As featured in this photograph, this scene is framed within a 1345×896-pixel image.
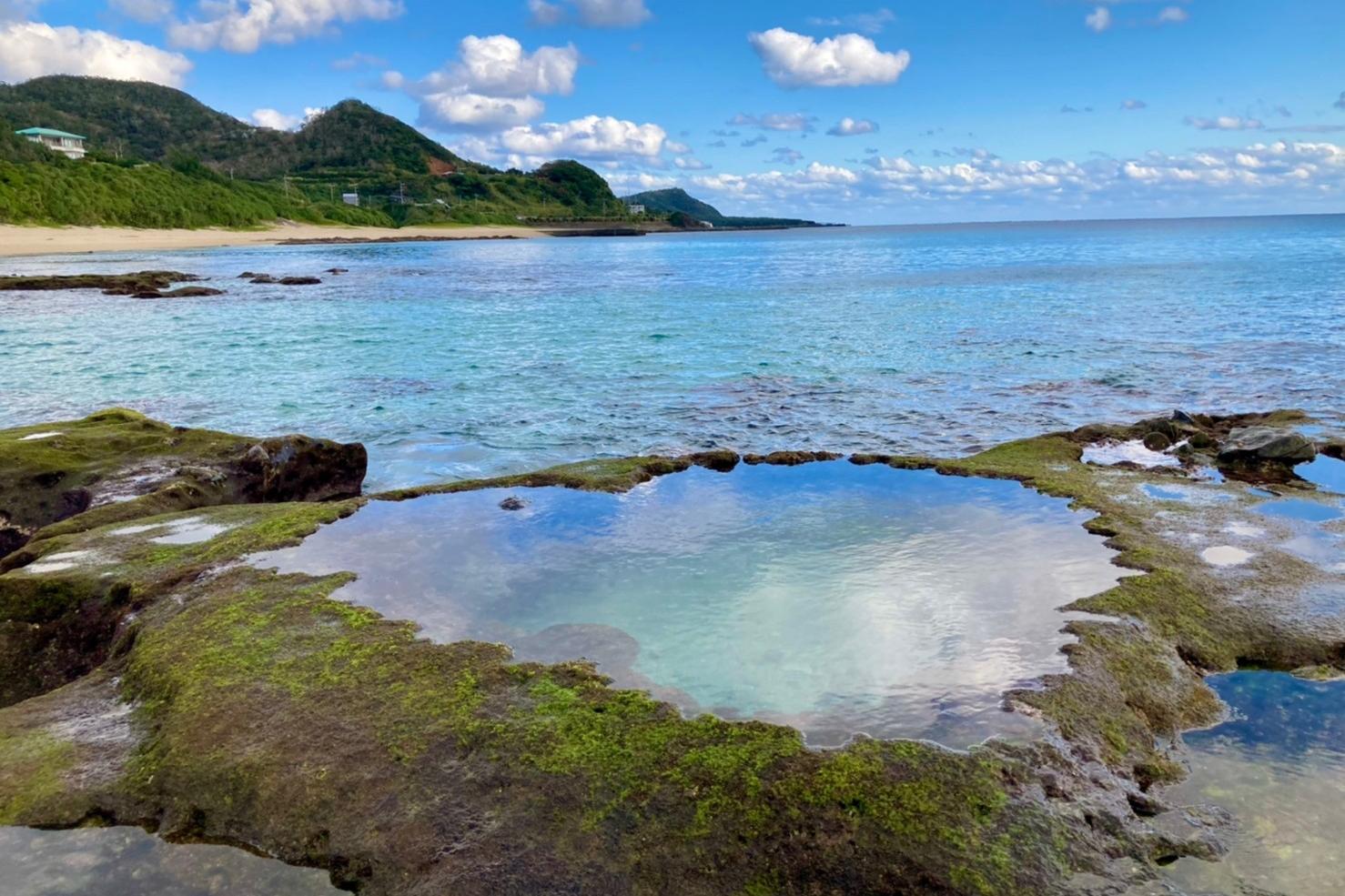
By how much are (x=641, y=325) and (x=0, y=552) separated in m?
32.9

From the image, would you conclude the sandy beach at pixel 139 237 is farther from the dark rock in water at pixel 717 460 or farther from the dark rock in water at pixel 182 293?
the dark rock in water at pixel 717 460

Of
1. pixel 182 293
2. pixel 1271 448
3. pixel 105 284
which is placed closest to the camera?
pixel 1271 448

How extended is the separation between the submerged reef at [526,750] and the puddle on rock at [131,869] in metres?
0.13

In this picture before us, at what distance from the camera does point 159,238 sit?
389ft

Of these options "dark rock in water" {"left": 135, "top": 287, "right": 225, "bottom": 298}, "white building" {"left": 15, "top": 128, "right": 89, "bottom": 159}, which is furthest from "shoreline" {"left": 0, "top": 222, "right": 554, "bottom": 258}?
"dark rock in water" {"left": 135, "top": 287, "right": 225, "bottom": 298}

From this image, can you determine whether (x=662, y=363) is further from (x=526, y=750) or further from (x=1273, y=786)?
(x=1273, y=786)

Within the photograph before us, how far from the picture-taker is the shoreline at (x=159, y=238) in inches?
3846

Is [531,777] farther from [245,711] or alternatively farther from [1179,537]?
[1179,537]

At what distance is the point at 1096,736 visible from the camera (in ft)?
21.8

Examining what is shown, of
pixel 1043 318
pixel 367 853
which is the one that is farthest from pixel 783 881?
pixel 1043 318

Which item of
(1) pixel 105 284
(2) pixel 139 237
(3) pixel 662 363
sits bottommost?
(3) pixel 662 363

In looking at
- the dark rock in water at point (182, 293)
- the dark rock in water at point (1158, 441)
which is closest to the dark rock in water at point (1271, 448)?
the dark rock in water at point (1158, 441)

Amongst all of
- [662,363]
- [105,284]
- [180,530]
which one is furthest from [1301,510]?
[105,284]

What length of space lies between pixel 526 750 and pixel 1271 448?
14.2 metres
